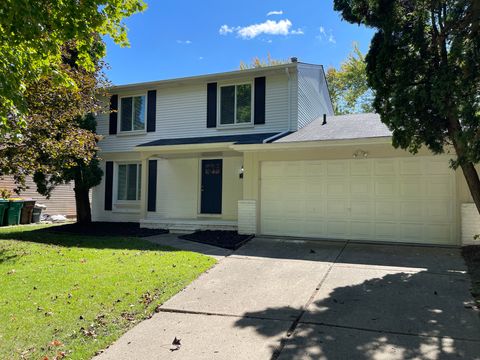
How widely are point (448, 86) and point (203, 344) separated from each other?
17.8ft

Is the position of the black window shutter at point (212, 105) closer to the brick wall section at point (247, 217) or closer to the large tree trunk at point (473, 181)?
the brick wall section at point (247, 217)

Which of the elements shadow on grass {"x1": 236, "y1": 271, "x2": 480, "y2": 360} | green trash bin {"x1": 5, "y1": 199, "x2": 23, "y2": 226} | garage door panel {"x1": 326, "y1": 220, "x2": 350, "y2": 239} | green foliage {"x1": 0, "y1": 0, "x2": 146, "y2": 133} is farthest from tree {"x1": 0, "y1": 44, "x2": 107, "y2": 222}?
green trash bin {"x1": 5, "y1": 199, "x2": 23, "y2": 226}

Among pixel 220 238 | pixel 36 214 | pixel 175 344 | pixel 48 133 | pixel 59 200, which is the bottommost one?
pixel 175 344

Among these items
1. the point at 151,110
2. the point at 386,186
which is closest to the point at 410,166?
the point at 386,186

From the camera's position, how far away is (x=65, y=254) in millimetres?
8219

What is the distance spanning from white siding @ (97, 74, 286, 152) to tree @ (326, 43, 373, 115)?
18.3 meters

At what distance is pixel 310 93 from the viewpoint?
47.9ft

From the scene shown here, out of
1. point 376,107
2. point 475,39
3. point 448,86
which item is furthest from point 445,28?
point 376,107

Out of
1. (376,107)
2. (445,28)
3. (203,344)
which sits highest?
(445,28)

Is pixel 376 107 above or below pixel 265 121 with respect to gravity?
below

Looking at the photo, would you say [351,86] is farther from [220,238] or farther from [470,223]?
[220,238]

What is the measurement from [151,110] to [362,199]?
899 cm

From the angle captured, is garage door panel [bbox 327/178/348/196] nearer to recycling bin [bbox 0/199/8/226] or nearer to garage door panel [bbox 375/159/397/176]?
garage door panel [bbox 375/159/397/176]

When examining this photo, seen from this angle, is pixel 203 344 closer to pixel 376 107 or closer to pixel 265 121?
pixel 376 107
